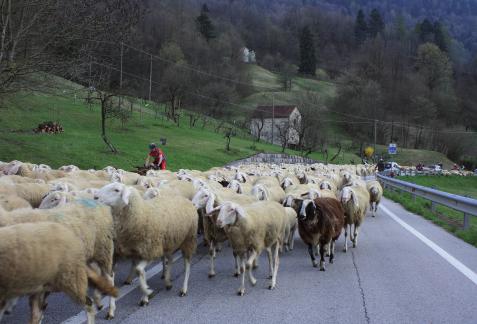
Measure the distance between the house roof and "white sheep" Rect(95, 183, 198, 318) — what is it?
275 ft

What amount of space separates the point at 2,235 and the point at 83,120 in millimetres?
46420

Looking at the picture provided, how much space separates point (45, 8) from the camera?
51.7ft

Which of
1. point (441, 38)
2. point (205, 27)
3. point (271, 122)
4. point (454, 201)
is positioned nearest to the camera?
point (454, 201)

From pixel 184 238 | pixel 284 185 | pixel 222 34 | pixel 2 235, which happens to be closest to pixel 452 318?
pixel 184 238

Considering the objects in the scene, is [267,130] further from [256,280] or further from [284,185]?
[256,280]

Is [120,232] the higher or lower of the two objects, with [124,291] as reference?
higher

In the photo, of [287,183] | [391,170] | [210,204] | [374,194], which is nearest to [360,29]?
[391,170]

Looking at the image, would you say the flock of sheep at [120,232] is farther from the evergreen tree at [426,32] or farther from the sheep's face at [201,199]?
the evergreen tree at [426,32]

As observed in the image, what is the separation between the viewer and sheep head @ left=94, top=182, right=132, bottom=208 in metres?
6.20

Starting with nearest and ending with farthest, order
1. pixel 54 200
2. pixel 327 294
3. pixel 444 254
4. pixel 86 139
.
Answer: pixel 327 294 → pixel 54 200 → pixel 444 254 → pixel 86 139

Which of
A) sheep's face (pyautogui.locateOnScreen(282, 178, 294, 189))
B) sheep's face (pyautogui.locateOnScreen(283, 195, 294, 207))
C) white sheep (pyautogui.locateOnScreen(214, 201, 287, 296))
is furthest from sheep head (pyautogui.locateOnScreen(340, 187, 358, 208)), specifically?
sheep's face (pyautogui.locateOnScreen(282, 178, 294, 189))

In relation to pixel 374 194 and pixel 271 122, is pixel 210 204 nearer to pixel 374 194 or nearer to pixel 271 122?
pixel 374 194

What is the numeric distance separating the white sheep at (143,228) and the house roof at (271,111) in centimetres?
8396

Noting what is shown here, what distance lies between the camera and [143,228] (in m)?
6.19
